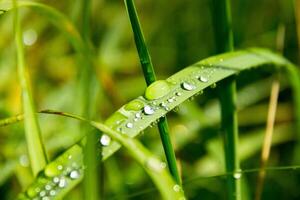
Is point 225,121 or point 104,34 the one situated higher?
point 104,34

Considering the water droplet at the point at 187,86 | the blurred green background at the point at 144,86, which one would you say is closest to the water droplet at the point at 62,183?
the water droplet at the point at 187,86

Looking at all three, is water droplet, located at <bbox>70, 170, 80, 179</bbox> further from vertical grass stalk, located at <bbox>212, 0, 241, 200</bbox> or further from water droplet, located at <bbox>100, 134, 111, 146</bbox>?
vertical grass stalk, located at <bbox>212, 0, 241, 200</bbox>

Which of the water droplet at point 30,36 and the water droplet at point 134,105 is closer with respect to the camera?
the water droplet at point 134,105

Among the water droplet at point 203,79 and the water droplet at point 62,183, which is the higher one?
the water droplet at point 203,79

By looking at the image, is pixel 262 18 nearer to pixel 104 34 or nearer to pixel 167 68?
pixel 167 68

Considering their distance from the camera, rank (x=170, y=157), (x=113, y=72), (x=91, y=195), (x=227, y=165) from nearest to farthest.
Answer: (x=91, y=195) → (x=170, y=157) → (x=227, y=165) → (x=113, y=72)

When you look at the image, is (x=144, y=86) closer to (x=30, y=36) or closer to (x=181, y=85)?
(x=30, y=36)

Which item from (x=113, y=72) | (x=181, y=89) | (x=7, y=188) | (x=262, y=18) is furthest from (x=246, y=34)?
(x=181, y=89)

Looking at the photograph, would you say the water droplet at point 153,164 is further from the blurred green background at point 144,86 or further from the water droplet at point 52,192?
the blurred green background at point 144,86

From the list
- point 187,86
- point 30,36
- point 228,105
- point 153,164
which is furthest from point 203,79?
point 30,36
